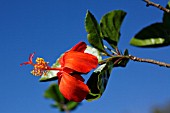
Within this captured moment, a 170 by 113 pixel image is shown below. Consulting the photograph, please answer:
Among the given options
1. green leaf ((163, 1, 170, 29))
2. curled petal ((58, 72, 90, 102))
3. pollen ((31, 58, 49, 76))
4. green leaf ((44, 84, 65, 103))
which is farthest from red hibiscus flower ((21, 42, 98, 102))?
green leaf ((44, 84, 65, 103))

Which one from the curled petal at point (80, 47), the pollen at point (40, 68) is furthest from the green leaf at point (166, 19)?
the pollen at point (40, 68)

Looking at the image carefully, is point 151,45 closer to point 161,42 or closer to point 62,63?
point 161,42

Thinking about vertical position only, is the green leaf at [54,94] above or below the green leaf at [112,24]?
above

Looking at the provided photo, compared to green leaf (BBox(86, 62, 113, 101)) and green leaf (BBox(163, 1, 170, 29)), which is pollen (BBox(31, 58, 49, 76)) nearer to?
green leaf (BBox(86, 62, 113, 101))

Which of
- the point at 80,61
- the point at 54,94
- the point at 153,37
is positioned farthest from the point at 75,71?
the point at 54,94

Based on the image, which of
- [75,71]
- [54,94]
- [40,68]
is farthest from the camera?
[54,94]

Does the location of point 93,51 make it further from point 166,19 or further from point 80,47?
point 166,19

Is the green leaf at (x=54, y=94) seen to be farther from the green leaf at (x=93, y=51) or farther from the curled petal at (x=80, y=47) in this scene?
the curled petal at (x=80, y=47)
